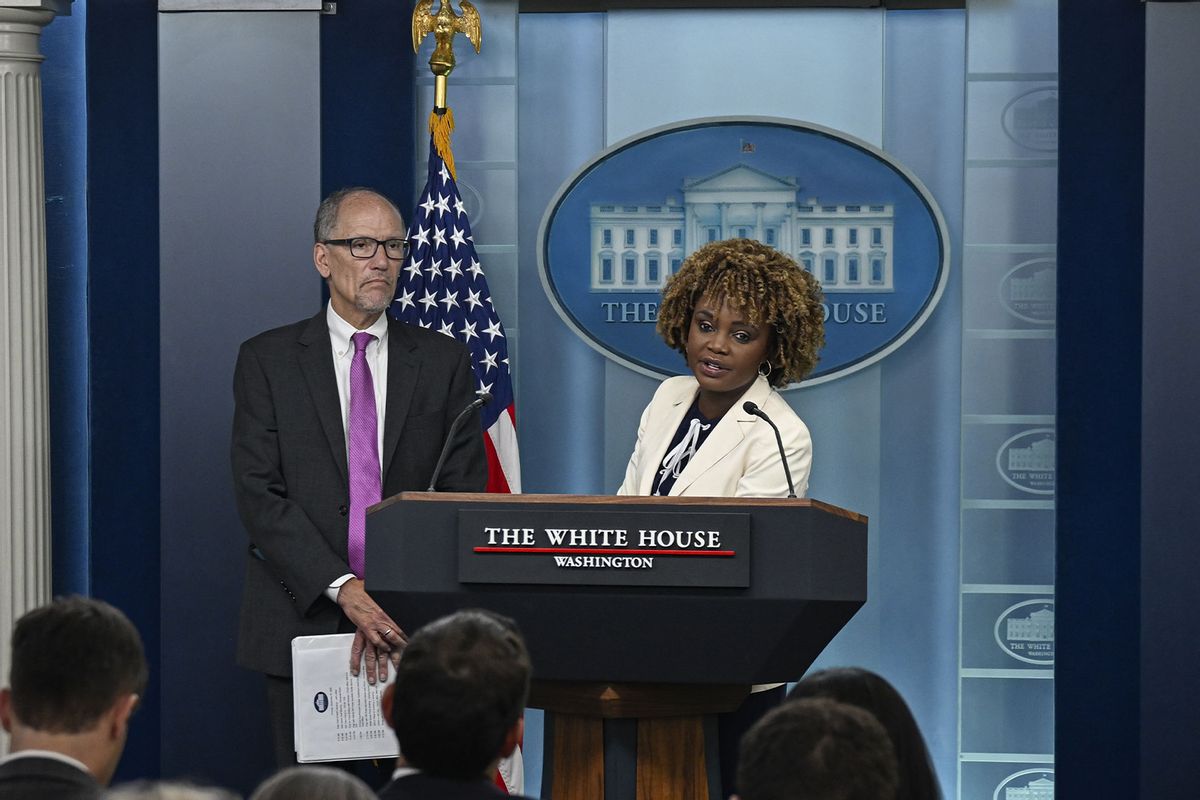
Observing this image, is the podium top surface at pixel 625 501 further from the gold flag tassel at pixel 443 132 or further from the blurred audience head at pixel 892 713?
the gold flag tassel at pixel 443 132

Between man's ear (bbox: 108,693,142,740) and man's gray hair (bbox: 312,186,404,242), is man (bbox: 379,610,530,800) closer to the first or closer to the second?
man's ear (bbox: 108,693,142,740)

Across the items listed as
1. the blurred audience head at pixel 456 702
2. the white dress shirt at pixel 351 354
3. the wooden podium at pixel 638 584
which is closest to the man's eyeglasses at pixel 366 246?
the white dress shirt at pixel 351 354

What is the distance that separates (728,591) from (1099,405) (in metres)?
2.36

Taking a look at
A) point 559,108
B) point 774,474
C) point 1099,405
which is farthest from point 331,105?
point 1099,405

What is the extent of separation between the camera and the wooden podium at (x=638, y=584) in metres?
2.94

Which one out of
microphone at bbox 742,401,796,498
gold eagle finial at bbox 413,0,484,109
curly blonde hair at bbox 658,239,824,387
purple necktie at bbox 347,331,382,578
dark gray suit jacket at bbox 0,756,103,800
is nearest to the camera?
dark gray suit jacket at bbox 0,756,103,800

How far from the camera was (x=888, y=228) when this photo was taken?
520cm

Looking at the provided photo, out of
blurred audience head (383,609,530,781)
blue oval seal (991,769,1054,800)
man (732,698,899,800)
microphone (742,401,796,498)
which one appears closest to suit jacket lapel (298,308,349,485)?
microphone (742,401,796,498)

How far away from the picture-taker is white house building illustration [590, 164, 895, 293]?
17.1ft

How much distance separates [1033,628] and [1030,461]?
0.52m

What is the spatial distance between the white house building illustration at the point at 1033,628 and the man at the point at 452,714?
321 centimetres

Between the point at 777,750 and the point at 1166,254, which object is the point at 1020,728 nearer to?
the point at 1166,254

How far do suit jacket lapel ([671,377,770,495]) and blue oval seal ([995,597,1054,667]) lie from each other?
1.88m

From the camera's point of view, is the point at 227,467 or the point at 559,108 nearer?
the point at 227,467
